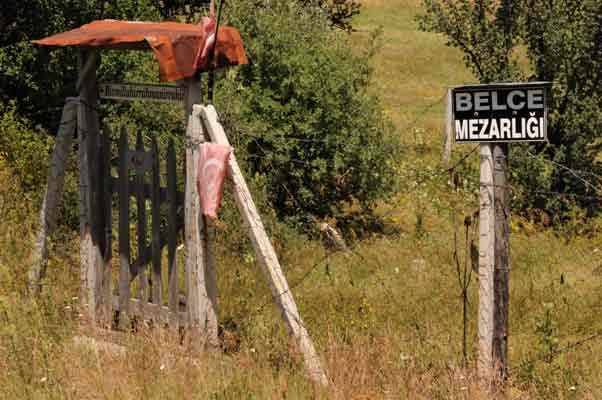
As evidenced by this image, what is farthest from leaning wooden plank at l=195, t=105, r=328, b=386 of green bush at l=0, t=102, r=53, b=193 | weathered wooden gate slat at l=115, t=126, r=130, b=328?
green bush at l=0, t=102, r=53, b=193

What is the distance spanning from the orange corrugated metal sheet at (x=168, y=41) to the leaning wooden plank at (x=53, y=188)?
28.9 inches

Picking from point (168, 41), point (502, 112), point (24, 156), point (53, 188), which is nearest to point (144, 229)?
point (53, 188)

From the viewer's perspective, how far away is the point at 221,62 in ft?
21.3

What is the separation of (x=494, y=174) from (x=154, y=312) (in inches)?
120

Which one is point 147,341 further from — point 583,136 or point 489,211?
point 583,136

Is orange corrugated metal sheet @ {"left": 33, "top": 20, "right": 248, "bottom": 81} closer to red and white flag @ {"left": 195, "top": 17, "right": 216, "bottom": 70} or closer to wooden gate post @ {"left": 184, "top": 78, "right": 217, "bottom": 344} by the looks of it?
red and white flag @ {"left": 195, "top": 17, "right": 216, "bottom": 70}

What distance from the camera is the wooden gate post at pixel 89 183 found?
24.6 feet

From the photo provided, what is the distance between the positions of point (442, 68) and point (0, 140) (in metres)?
30.3

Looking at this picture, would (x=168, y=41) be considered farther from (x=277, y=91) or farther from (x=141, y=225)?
(x=277, y=91)

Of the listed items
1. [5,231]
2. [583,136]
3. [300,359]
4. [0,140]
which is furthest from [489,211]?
[583,136]

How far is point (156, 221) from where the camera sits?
6883mm

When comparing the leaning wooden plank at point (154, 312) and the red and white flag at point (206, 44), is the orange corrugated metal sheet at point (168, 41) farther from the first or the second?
the leaning wooden plank at point (154, 312)

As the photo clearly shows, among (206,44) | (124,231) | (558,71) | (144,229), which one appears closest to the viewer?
(206,44)

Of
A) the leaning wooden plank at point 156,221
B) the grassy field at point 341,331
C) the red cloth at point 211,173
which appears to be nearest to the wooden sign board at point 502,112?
the grassy field at point 341,331
